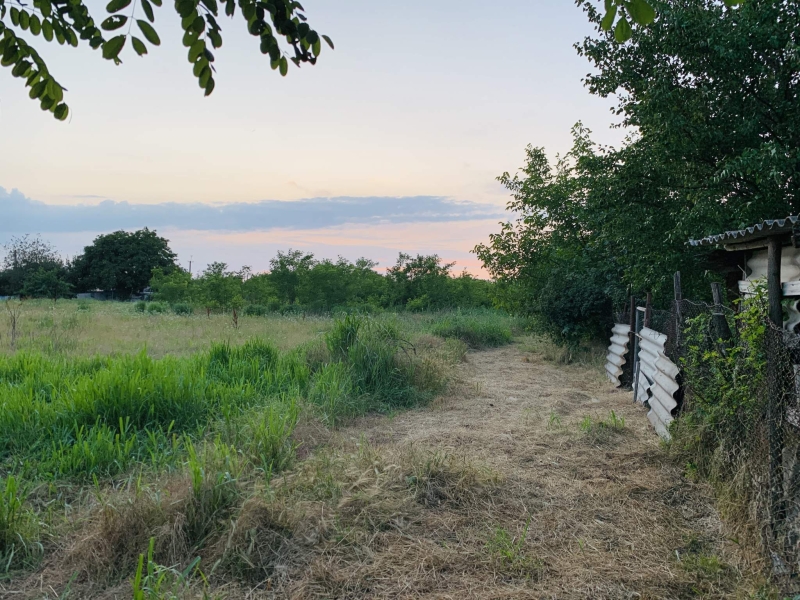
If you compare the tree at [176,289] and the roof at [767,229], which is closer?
the roof at [767,229]

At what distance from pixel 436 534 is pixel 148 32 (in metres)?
3.16

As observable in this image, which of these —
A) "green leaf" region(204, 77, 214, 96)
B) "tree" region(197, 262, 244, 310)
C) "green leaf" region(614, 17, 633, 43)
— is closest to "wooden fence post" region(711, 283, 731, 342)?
"green leaf" region(614, 17, 633, 43)

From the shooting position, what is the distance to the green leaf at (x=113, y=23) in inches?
63.8

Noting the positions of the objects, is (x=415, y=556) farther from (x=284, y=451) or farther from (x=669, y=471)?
(x=669, y=471)

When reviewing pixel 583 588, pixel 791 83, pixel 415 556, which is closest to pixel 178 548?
pixel 415 556

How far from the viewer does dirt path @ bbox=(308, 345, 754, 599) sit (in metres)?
2.91

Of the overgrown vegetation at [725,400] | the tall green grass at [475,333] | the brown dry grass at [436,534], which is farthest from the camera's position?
the tall green grass at [475,333]

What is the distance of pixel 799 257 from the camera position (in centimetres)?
425

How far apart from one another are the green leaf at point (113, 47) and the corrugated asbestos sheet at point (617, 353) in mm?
9047

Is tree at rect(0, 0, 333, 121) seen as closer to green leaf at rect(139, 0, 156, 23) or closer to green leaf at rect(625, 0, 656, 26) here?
green leaf at rect(139, 0, 156, 23)

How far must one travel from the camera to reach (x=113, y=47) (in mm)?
1693

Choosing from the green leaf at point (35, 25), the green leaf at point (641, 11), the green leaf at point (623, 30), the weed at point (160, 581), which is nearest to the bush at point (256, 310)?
the weed at point (160, 581)

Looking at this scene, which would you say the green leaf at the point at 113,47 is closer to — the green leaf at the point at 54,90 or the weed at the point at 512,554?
the green leaf at the point at 54,90

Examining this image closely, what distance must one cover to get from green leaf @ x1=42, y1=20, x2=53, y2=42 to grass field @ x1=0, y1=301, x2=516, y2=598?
2373mm
